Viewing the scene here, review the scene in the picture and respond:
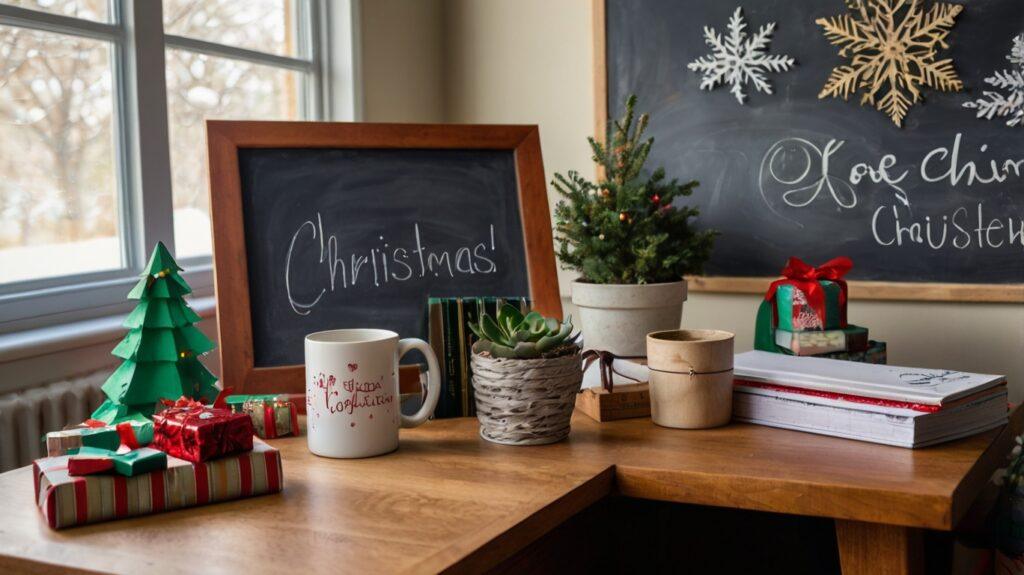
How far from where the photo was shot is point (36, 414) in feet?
4.62

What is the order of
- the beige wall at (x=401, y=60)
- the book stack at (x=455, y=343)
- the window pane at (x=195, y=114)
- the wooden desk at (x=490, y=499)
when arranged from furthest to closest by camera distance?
1. the beige wall at (x=401, y=60)
2. the window pane at (x=195, y=114)
3. the book stack at (x=455, y=343)
4. the wooden desk at (x=490, y=499)

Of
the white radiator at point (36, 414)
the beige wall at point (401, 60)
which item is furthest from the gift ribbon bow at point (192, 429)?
the beige wall at point (401, 60)

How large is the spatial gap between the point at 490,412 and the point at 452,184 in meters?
0.42

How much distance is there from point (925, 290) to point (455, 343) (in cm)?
98

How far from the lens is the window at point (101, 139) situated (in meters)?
1.52

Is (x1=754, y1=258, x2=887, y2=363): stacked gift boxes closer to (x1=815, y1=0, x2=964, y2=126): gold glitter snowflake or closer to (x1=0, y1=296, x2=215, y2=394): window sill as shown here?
(x1=815, y1=0, x2=964, y2=126): gold glitter snowflake

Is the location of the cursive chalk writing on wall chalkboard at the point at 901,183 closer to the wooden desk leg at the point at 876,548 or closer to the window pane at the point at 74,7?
the wooden desk leg at the point at 876,548

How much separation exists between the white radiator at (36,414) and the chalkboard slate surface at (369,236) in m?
0.35

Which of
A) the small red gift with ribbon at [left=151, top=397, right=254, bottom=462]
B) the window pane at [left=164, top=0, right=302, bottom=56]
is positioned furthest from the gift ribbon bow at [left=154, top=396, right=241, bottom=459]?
the window pane at [left=164, top=0, right=302, bottom=56]

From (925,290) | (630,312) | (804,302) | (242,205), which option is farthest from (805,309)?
(242,205)

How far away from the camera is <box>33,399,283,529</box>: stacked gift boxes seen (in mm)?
905

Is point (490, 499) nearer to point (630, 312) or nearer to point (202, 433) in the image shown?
point (202, 433)

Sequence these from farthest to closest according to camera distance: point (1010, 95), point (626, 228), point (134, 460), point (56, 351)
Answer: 1. point (1010, 95)
2. point (626, 228)
3. point (56, 351)
4. point (134, 460)

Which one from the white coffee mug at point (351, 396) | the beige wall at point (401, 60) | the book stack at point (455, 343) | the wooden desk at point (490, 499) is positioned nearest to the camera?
the wooden desk at point (490, 499)
